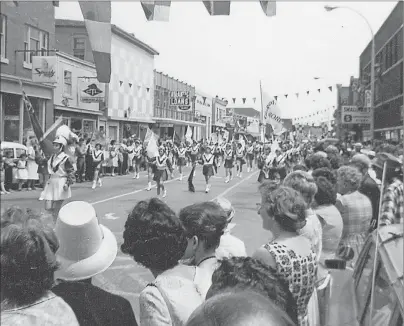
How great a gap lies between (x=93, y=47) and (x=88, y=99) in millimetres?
14464

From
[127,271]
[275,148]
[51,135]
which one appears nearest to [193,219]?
[127,271]

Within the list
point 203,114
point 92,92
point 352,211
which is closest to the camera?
point 352,211

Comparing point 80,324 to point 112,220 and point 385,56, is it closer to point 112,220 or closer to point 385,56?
point 112,220

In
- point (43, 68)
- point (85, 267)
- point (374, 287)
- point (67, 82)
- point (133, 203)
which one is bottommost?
point (133, 203)

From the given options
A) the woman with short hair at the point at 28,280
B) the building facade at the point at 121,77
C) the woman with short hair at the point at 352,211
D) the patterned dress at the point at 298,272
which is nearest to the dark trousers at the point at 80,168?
the building facade at the point at 121,77

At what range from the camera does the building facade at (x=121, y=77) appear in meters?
21.9

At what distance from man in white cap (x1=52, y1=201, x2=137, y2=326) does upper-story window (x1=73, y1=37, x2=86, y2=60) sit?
27.0 meters

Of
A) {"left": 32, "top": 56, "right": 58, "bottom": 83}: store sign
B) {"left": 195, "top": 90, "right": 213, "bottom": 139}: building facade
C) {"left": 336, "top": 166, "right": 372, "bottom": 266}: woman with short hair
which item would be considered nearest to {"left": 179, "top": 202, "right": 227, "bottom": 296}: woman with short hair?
{"left": 336, "top": 166, "right": 372, "bottom": 266}: woman with short hair

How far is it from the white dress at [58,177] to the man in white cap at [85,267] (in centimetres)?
686

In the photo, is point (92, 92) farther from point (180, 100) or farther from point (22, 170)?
point (180, 100)

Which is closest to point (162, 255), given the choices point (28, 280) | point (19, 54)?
point (28, 280)

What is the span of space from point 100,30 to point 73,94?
22.6m

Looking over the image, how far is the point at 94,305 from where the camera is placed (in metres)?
2.35

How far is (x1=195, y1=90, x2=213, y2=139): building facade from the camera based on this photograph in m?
68.3
